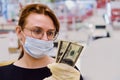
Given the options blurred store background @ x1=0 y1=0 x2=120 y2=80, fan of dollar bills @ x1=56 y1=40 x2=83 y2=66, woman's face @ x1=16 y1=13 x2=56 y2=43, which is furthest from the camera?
blurred store background @ x1=0 y1=0 x2=120 y2=80

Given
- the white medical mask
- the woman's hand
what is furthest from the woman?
the woman's hand

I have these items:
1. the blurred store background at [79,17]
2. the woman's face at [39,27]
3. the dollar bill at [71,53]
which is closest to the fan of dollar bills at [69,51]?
the dollar bill at [71,53]

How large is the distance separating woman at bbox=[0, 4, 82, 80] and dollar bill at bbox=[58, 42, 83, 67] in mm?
217

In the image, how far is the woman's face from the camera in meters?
1.21

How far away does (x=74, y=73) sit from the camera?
1097mm

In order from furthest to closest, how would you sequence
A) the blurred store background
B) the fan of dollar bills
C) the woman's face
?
the blurred store background, the woman's face, the fan of dollar bills

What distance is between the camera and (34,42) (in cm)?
129

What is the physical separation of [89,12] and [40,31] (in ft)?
6.82

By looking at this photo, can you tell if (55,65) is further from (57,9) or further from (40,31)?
(57,9)

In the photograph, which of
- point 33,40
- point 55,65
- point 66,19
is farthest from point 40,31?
point 66,19

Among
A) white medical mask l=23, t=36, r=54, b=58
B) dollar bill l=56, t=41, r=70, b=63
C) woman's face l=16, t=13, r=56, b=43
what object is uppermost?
woman's face l=16, t=13, r=56, b=43

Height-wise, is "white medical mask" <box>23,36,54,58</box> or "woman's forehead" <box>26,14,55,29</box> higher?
"woman's forehead" <box>26,14,55,29</box>

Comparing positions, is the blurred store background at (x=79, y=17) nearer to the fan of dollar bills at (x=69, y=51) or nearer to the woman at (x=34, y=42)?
the woman at (x=34, y=42)

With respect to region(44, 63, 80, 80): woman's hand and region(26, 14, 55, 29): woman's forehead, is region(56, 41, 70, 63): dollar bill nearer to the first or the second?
region(44, 63, 80, 80): woman's hand
